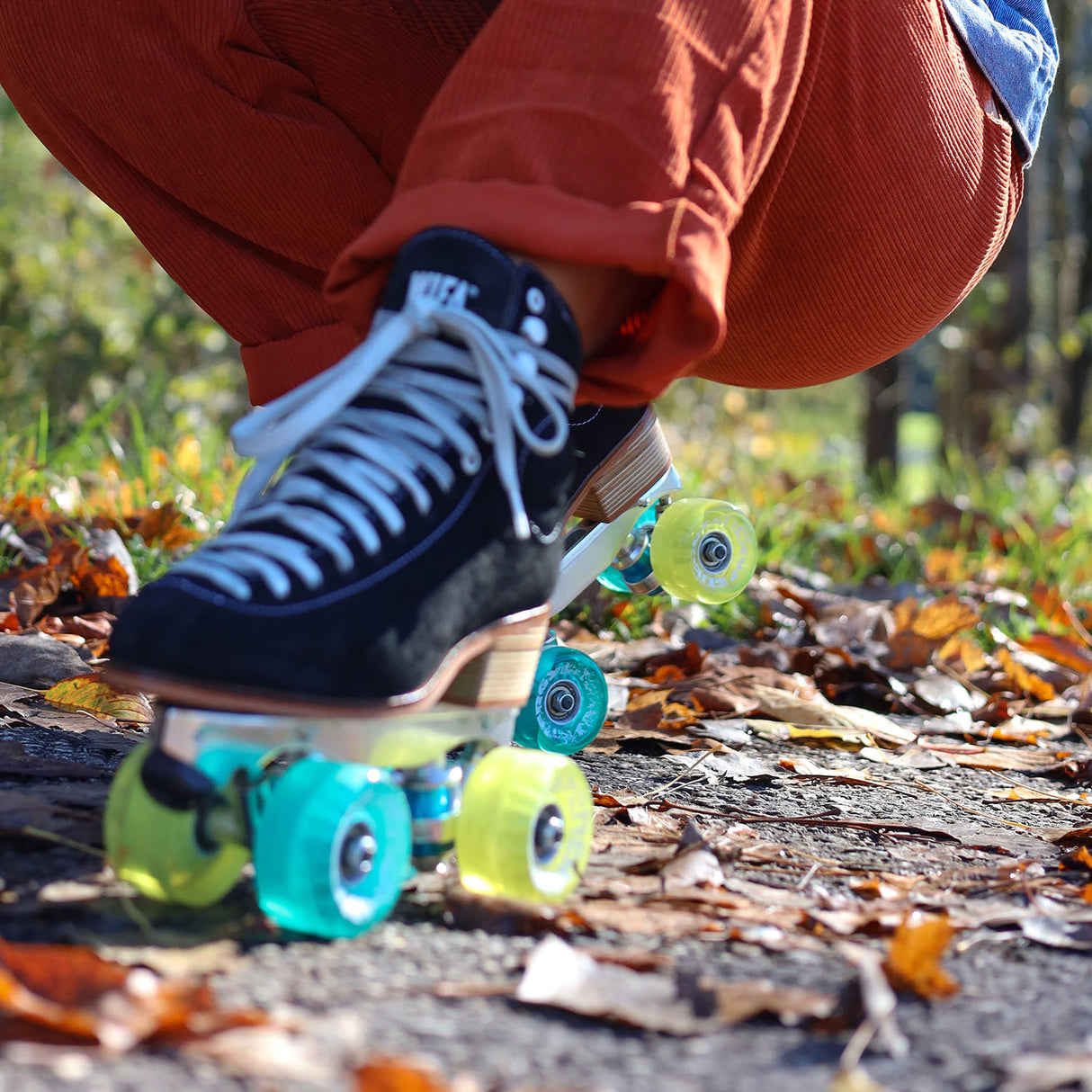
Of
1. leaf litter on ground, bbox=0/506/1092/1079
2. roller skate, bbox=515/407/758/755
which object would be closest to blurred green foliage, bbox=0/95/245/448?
leaf litter on ground, bbox=0/506/1092/1079

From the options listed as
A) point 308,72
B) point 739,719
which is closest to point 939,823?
point 739,719

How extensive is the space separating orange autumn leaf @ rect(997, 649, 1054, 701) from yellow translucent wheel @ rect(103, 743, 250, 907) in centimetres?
168

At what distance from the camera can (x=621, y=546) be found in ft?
5.35

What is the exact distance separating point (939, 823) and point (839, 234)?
67cm

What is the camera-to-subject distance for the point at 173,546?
235 cm

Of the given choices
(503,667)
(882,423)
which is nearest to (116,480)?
(503,667)

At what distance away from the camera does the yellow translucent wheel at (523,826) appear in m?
0.97

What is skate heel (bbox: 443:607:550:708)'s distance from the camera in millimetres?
1073

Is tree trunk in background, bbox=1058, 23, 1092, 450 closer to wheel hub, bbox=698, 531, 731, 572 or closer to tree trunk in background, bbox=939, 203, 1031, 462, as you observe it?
tree trunk in background, bbox=939, 203, 1031, 462

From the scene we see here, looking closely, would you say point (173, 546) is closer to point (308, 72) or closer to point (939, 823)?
point (308, 72)

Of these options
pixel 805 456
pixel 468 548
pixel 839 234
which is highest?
pixel 805 456

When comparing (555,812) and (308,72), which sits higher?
(308,72)

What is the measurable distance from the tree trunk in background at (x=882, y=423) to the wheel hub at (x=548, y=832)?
171 inches

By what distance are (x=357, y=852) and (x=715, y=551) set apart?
0.84 metres
